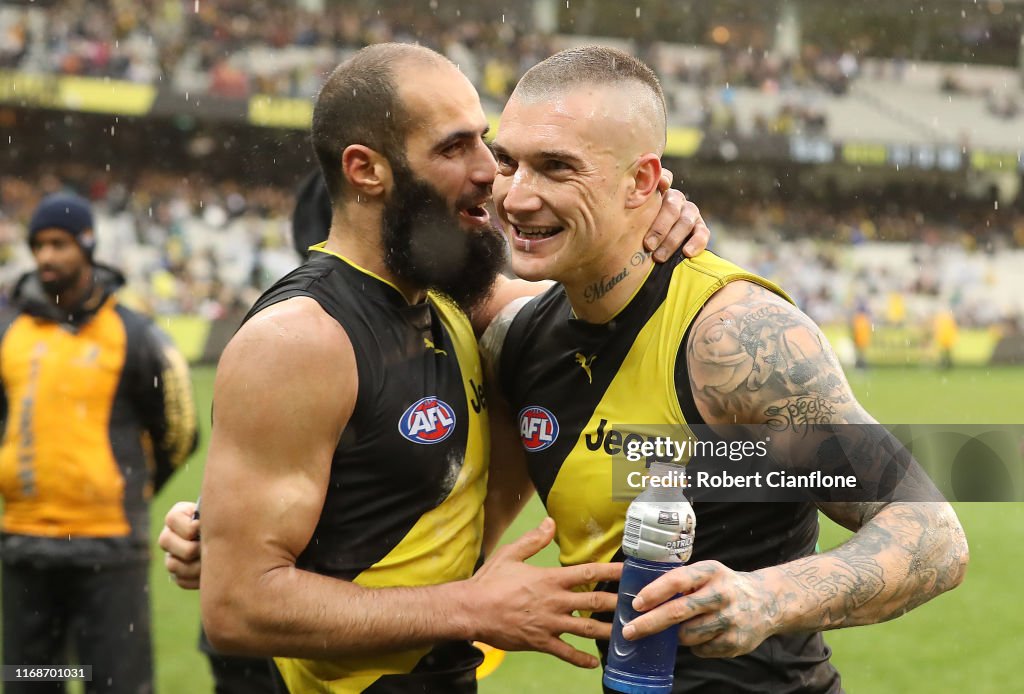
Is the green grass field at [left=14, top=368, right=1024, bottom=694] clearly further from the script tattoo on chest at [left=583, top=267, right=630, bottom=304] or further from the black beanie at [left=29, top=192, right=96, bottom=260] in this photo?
the script tattoo on chest at [left=583, top=267, right=630, bottom=304]

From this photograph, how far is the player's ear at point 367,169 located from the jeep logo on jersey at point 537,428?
0.77 meters

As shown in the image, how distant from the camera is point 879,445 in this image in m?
2.60

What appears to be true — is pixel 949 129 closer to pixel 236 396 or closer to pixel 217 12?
pixel 217 12

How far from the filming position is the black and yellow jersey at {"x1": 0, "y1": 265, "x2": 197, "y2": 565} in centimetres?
512

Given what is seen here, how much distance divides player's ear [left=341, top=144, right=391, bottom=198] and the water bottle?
1347mm

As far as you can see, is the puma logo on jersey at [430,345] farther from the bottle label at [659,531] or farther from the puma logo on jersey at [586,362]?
the bottle label at [659,531]

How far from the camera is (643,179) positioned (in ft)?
9.82

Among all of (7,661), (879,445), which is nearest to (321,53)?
(7,661)

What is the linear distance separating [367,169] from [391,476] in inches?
A: 35.3

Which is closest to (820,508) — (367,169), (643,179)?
(643,179)

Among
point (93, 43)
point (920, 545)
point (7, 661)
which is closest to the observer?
point (920, 545)

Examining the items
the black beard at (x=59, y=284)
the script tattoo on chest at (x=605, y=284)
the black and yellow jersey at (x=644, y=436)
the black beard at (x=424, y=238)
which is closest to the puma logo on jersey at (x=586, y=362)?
the black and yellow jersey at (x=644, y=436)

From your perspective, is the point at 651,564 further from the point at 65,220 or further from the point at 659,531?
the point at 65,220

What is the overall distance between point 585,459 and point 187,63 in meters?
28.4
